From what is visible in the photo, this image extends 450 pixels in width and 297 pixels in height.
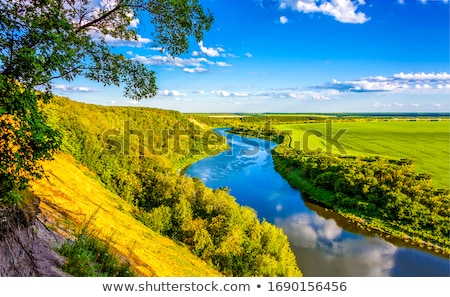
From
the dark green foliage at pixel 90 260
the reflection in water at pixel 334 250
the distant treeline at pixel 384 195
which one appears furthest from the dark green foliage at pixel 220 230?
the distant treeline at pixel 384 195

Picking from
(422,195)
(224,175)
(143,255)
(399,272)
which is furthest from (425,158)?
(143,255)

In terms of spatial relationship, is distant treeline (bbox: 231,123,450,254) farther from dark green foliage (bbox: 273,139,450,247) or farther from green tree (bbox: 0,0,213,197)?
green tree (bbox: 0,0,213,197)

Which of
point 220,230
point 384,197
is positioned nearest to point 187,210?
point 220,230

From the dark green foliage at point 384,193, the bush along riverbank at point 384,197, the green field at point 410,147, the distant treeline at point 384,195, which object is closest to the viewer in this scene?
the bush along riverbank at point 384,197

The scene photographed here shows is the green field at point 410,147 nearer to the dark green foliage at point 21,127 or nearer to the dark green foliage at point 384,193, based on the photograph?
the dark green foliage at point 384,193

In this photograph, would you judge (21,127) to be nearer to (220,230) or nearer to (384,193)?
(220,230)

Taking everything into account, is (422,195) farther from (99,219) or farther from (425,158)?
(99,219)

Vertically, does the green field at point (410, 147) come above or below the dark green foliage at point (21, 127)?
below

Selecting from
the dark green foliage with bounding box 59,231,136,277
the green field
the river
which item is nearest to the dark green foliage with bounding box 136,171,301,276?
the river
